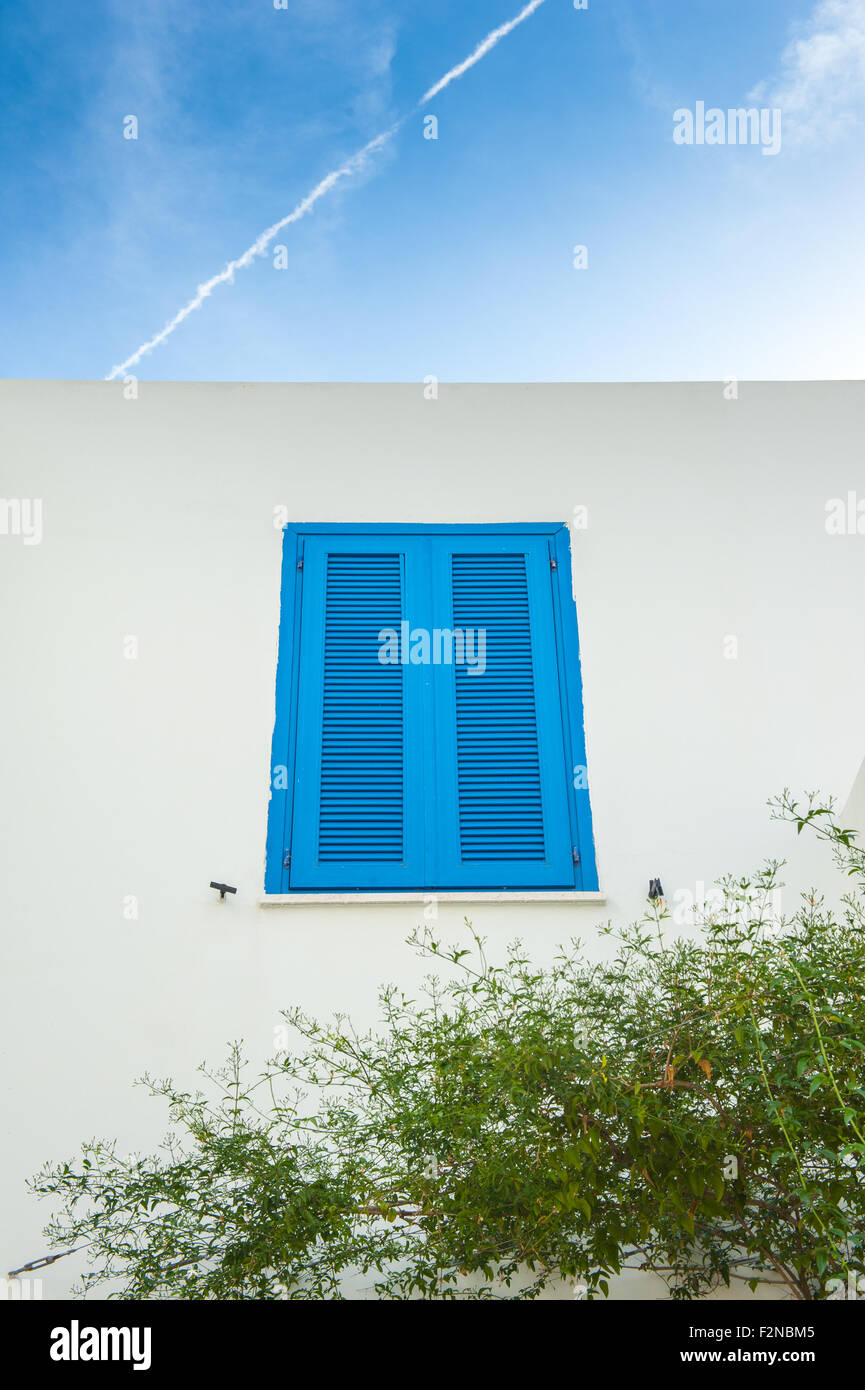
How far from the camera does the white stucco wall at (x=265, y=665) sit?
3.85m

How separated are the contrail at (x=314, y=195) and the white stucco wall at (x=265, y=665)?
292 mm

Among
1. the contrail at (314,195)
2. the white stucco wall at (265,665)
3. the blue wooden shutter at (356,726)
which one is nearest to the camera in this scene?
the white stucco wall at (265,665)

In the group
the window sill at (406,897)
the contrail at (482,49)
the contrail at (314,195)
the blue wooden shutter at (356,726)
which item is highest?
the contrail at (482,49)

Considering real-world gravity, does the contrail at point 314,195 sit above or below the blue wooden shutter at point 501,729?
above

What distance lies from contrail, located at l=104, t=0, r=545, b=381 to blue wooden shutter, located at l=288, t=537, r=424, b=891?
1.33 m

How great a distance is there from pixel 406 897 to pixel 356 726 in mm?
733

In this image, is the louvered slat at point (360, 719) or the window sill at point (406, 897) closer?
the window sill at point (406, 897)

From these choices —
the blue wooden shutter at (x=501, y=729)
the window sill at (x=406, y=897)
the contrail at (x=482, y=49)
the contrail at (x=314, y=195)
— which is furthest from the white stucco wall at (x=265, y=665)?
the contrail at (x=482, y=49)

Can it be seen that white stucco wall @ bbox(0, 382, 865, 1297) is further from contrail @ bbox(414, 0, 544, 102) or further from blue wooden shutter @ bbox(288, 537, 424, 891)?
contrail @ bbox(414, 0, 544, 102)

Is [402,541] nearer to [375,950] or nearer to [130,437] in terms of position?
[130,437]

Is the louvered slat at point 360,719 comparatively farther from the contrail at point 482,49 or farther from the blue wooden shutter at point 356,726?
the contrail at point 482,49

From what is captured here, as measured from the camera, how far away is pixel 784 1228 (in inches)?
104

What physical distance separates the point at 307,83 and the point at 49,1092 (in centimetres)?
456

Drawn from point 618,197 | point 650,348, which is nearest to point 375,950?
point 650,348
